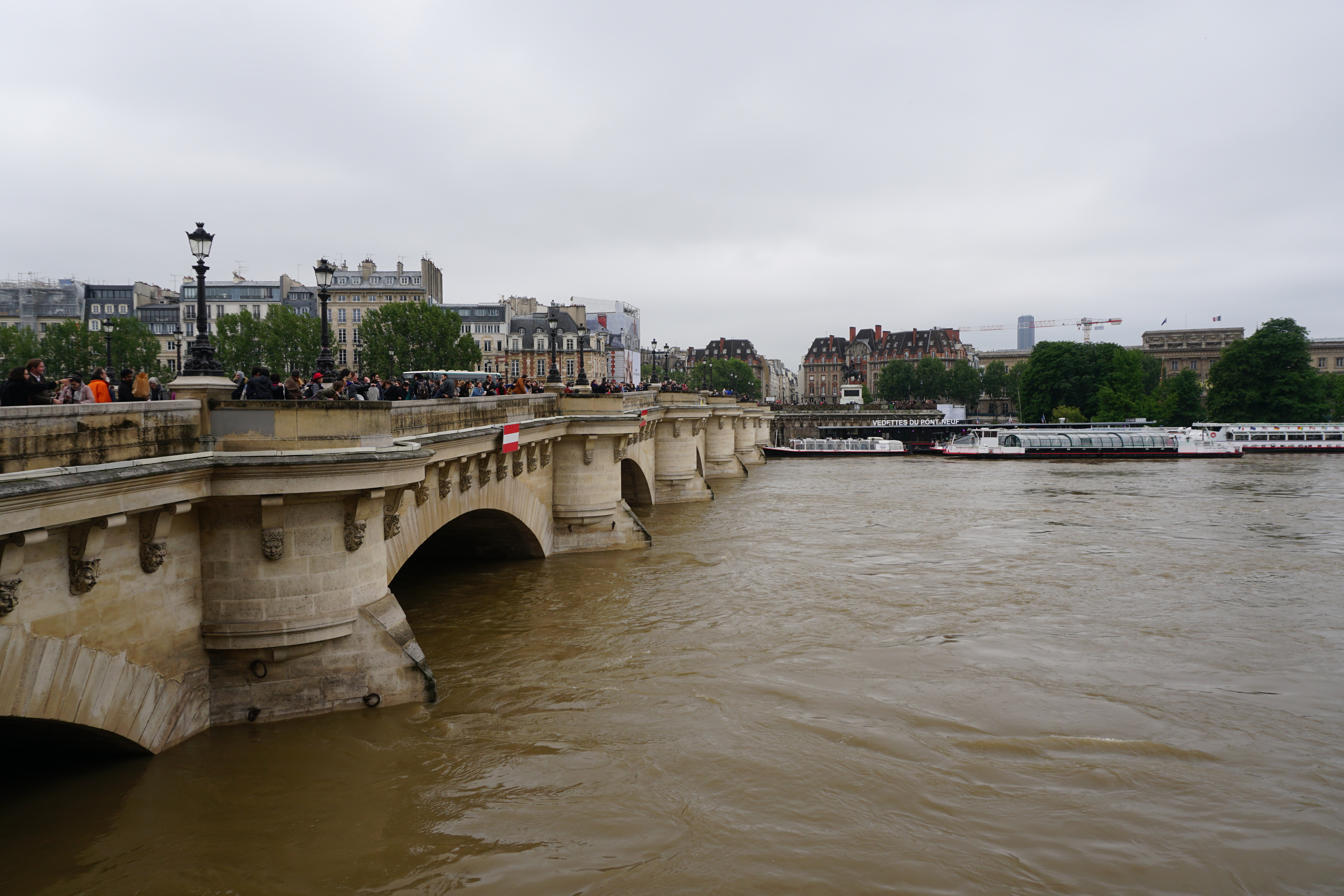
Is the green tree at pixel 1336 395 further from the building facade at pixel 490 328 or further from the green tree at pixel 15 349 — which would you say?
the green tree at pixel 15 349

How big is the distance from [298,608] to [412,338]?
189 ft

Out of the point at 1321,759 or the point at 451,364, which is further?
the point at 451,364

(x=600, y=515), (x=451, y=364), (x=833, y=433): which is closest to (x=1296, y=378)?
(x=833, y=433)

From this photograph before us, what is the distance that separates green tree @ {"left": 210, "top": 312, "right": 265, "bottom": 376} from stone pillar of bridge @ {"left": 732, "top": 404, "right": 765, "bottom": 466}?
1389 inches

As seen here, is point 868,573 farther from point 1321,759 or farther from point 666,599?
point 1321,759

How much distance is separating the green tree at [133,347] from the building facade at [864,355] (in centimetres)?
10854

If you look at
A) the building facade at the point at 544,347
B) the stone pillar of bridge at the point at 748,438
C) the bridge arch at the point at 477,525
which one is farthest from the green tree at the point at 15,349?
A: the bridge arch at the point at 477,525

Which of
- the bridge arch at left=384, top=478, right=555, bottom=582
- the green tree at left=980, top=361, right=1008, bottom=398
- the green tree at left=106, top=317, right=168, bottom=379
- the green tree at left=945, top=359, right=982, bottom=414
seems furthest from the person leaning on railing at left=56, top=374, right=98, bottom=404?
the green tree at left=980, top=361, right=1008, bottom=398

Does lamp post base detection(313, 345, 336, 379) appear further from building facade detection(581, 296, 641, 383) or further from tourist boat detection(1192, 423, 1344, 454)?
building facade detection(581, 296, 641, 383)

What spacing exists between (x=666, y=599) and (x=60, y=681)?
12188 mm

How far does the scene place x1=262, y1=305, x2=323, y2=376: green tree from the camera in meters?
62.2

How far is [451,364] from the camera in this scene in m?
65.8

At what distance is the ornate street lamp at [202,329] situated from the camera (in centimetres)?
922

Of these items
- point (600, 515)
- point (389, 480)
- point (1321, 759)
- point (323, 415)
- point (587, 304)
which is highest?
point (587, 304)
